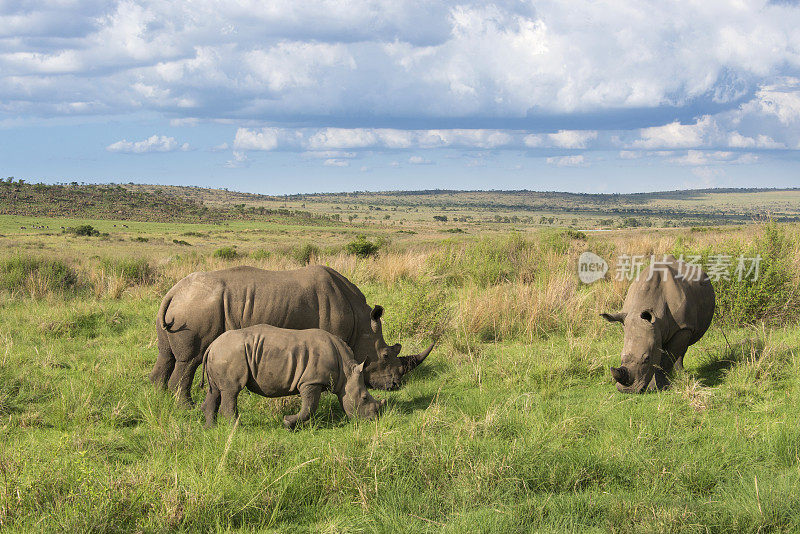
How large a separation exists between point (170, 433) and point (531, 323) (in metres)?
6.34

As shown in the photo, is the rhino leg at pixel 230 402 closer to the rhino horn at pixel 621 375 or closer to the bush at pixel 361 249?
the rhino horn at pixel 621 375

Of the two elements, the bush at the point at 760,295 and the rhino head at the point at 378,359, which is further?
the bush at the point at 760,295

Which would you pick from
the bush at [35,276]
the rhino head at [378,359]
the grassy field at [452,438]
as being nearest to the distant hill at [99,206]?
the bush at [35,276]

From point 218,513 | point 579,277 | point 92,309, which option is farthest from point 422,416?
point 579,277

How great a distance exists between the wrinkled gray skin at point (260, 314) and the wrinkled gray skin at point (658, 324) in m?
2.46

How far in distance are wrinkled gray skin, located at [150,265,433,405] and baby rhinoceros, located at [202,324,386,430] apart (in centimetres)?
68

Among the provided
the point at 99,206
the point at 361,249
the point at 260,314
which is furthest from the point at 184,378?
the point at 99,206

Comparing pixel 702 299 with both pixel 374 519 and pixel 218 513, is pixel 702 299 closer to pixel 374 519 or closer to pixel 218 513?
pixel 374 519

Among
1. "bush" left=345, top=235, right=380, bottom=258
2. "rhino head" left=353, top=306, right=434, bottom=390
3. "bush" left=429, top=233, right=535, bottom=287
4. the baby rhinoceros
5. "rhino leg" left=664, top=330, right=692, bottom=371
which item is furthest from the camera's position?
"bush" left=345, top=235, right=380, bottom=258

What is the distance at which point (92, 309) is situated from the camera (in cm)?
1162

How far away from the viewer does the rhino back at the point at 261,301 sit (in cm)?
673

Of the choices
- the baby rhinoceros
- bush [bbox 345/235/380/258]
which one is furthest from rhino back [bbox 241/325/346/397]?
bush [bbox 345/235/380/258]

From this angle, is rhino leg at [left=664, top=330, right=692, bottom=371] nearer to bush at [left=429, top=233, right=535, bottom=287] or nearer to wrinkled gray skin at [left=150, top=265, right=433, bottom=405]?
wrinkled gray skin at [left=150, top=265, right=433, bottom=405]

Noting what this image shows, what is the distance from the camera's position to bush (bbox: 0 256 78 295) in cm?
1385
